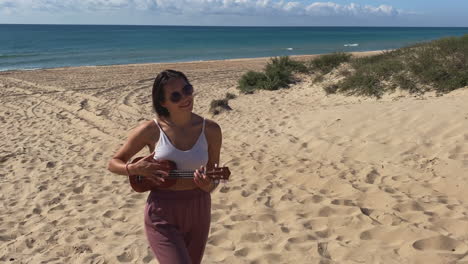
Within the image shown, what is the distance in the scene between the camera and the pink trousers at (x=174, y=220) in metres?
2.49

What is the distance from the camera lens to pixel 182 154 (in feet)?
8.23

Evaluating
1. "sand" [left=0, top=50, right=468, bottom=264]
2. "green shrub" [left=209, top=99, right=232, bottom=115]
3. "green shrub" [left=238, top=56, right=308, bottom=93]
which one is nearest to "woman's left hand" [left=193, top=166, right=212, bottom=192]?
"sand" [left=0, top=50, right=468, bottom=264]

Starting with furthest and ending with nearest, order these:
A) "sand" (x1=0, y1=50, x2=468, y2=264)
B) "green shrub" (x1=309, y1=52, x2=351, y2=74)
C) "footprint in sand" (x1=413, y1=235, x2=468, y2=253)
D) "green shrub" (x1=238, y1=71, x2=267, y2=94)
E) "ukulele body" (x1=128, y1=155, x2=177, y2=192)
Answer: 1. "green shrub" (x1=309, y1=52, x2=351, y2=74)
2. "green shrub" (x1=238, y1=71, x2=267, y2=94)
3. "sand" (x1=0, y1=50, x2=468, y2=264)
4. "footprint in sand" (x1=413, y1=235, x2=468, y2=253)
5. "ukulele body" (x1=128, y1=155, x2=177, y2=192)

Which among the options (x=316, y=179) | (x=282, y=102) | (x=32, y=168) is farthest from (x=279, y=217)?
(x=282, y=102)

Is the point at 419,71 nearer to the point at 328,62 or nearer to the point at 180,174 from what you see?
the point at 328,62

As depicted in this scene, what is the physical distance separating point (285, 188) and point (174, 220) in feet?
10.7

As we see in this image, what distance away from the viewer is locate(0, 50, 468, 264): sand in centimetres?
405

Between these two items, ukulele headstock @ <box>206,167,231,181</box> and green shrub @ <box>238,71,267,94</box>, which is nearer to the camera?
ukulele headstock @ <box>206,167,231,181</box>

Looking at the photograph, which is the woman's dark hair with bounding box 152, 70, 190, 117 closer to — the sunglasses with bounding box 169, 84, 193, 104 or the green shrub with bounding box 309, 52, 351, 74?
the sunglasses with bounding box 169, 84, 193, 104

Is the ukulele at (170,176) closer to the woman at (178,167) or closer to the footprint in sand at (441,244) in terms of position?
the woman at (178,167)

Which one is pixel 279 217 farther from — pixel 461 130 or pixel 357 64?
pixel 357 64

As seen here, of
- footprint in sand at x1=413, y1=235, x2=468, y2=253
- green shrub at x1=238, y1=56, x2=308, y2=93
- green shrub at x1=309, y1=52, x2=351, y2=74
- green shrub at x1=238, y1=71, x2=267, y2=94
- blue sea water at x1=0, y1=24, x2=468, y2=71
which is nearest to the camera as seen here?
footprint in sand at x1=413, y1=235, x2=468, y2=253

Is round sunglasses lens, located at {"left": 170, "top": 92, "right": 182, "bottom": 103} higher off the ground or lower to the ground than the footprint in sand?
higher

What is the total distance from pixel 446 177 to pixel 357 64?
761 centimetres
